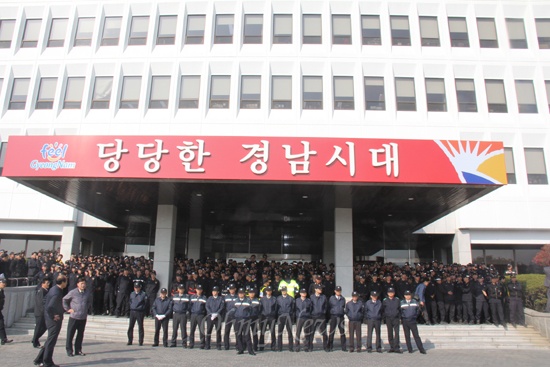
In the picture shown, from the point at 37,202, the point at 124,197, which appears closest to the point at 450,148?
the point at 124,197

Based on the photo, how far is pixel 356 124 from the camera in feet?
69.4

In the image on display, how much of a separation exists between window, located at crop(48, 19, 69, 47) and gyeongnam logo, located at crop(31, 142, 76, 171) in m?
13.1

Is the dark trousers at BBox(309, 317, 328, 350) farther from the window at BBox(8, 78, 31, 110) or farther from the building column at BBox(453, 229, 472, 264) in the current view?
the window at BBox(8, 78, 31, 110)

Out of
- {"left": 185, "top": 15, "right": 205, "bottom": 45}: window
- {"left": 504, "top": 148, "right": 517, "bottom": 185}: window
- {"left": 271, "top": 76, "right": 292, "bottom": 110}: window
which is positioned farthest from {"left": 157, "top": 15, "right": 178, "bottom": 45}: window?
{"left": 504, "top": 148, "right": 517, "bottom": 185}: window

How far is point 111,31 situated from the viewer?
2333 centimetres

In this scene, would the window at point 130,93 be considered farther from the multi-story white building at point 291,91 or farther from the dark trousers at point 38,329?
the dark trousers at point 38,329

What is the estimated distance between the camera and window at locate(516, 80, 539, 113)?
2269 cm

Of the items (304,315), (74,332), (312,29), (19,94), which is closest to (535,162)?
(312,29)

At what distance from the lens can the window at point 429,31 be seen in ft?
75.7

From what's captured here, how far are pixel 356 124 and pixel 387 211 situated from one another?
484 centimetres

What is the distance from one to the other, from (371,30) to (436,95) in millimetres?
4589

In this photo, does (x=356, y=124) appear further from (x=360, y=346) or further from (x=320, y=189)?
(x=360, y=346)

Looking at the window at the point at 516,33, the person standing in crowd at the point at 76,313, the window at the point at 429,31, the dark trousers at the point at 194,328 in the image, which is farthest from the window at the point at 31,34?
the window at the point at 516,33

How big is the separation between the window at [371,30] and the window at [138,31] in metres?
10.9
